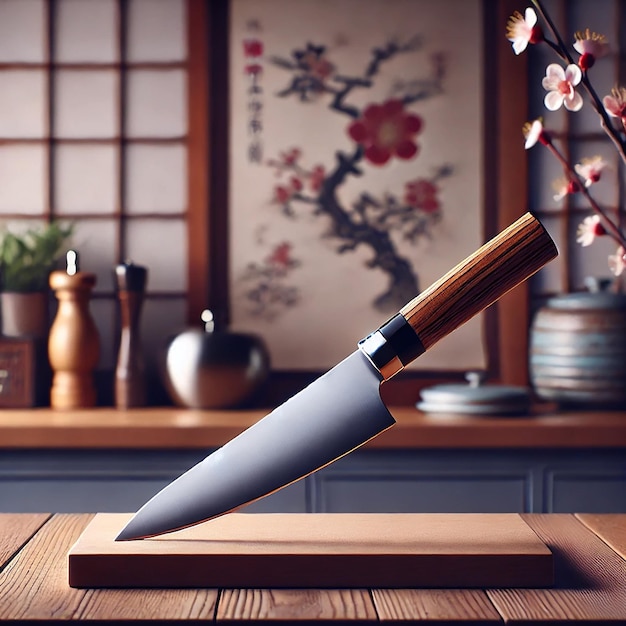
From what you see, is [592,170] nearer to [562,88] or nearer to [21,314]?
[562,88]

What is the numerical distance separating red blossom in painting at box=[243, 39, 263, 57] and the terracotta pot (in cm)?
76

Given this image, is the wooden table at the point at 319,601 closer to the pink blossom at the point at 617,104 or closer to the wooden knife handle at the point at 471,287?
the wooden knife handle at the point at 471,287

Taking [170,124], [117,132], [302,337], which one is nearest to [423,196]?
[302,337]

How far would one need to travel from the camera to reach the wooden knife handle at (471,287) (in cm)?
59

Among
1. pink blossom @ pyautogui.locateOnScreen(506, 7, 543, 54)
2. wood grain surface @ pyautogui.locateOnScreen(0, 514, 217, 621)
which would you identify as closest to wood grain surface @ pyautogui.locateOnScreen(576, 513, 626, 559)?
wood grain surface @ pyautogui.locateOnScreen(0, 514, 217, 621)

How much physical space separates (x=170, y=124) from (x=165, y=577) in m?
1.51

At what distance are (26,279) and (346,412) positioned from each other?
1.41 metres

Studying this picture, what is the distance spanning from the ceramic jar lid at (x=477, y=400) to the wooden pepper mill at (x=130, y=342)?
0.65 meters

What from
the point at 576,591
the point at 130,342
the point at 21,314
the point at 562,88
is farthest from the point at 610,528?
the point at 21,314

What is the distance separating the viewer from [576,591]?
0.57m

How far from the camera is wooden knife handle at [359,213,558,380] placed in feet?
1.95

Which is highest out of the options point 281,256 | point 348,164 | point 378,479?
point 348,164

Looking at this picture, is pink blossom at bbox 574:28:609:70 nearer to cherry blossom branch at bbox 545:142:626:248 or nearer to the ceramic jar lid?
cherry blossom branch at bbox 545:142:626:248

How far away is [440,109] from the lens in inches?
74.9
